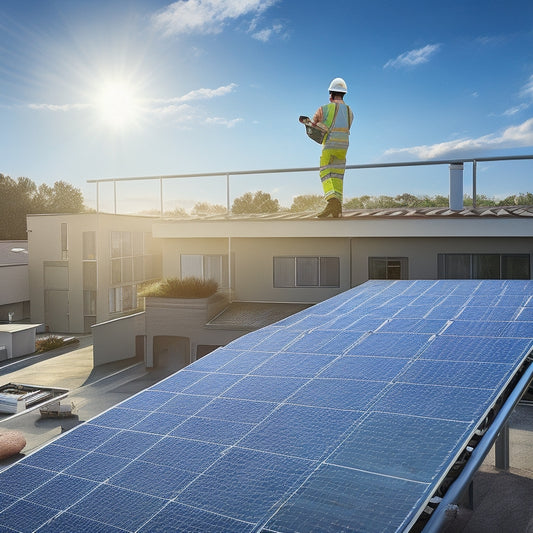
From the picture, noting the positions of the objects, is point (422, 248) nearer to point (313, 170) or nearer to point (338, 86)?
point (313, 170)

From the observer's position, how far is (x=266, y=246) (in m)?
23.9

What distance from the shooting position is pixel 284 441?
5.35m

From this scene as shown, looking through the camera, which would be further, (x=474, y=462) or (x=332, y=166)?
(x=332, y=166)

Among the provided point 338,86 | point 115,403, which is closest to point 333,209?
point 338,86

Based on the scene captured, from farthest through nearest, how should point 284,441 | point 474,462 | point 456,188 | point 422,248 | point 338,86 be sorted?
1. point 422,248
2. point 456,188
3. point 338,86
4. point 284,441
5. point 474,462

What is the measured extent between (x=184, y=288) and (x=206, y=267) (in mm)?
1655

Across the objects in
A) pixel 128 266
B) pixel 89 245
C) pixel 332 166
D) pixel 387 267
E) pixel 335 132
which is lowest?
pixel 128 266

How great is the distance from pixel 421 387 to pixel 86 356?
2861 cm

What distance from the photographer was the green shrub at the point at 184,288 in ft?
77.2

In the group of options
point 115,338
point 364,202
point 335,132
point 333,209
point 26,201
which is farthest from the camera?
point 26,201

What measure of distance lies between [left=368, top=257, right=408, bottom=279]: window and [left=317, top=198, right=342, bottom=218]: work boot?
2.84 m

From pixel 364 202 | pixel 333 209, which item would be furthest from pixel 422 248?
pixel 333 209

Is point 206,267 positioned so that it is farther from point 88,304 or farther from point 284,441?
point 88,304

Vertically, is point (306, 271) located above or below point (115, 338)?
above
